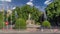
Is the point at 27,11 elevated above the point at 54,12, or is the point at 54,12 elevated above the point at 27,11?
the point at 27,11

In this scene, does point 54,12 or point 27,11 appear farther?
point 27,11

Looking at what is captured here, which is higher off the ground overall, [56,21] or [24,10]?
[24,10]

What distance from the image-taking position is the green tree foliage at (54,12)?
34375mm

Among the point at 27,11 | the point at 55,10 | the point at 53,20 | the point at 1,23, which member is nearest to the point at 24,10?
the point at 27,11

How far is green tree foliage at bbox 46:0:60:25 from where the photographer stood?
34.4 metres

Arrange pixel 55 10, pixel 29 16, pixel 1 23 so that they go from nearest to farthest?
1. pixel 1 23
2. pixel 55 10
3. pixel 29 16

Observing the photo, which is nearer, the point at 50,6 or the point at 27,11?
the point at 50,6

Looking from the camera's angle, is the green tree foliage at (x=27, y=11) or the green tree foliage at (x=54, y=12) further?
the green tree foliage at (x=27, y=11)

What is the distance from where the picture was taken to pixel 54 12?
35.4m

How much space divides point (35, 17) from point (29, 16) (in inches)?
57.9

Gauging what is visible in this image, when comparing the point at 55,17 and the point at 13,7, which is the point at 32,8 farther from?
the point at 55,17

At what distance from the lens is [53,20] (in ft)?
129

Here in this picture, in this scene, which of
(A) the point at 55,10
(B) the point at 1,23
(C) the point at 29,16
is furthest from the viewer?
(C) the point at 29,16

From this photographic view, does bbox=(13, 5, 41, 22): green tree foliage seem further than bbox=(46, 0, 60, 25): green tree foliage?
Yes
